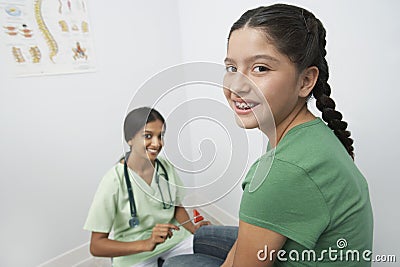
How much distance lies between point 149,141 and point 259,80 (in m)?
0.48

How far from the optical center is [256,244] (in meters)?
0.48

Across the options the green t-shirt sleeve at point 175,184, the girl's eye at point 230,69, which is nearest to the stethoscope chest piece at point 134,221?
the green t-shirt sleeve at point 175,184

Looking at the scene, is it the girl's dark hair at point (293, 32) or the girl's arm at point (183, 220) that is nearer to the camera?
the girl's dark hair at point (293, 32)

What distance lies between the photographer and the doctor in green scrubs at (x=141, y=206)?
2.89 feet

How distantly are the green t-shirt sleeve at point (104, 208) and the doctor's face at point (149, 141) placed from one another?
12 centimetres

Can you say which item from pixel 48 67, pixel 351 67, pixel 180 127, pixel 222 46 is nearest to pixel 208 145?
pixel 180 127

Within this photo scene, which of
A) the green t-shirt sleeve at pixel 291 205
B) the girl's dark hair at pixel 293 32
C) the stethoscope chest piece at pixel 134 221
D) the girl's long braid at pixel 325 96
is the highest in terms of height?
the girl's dark hair at pixel 293 32

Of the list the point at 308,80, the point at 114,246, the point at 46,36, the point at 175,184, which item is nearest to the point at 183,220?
the point at 175,184

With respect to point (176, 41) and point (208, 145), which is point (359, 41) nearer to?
point (208, 145)

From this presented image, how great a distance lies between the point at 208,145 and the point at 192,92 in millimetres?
151

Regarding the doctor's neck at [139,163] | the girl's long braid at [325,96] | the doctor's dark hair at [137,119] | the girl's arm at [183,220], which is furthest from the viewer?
the girl's arm at [183,220]

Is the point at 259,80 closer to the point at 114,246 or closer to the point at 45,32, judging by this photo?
the point at 114,246

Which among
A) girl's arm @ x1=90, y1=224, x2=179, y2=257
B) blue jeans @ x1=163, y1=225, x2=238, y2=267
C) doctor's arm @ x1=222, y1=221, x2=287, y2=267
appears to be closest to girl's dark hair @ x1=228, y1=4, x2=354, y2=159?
doctor's arm @ x1=222, y1=221, x2=287, y2=267

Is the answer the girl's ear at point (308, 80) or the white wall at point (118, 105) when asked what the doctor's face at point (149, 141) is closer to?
the white wall at point (118, 105)
